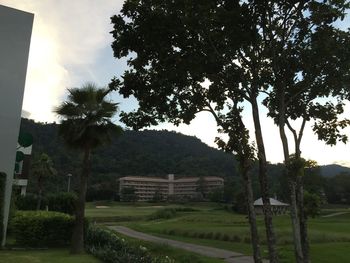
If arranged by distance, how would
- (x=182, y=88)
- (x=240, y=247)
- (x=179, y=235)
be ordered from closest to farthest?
(x=182, y=88) → (x=240, y=247) → (x=179, y=235)

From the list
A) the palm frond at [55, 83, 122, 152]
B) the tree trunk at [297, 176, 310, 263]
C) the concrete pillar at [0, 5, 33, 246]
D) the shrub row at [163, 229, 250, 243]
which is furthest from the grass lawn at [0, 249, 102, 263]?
the shrub row at [163, 229, 250, 243]

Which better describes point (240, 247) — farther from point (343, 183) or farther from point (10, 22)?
point (343, 183)

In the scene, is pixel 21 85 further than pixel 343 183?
No

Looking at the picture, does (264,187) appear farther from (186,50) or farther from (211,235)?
(211,235)

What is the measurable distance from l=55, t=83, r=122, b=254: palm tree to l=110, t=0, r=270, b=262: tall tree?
9044 millimetres

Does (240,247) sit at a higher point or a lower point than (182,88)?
lower

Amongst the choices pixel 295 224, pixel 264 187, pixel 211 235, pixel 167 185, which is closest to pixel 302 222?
pixel 295 224

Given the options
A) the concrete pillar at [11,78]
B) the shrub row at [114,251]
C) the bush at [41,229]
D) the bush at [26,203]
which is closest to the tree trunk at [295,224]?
the shrub row at [114,251]

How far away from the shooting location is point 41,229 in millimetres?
23828

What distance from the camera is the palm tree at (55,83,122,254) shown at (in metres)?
22.1

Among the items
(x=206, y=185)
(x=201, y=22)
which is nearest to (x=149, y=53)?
(x=201, y=22)

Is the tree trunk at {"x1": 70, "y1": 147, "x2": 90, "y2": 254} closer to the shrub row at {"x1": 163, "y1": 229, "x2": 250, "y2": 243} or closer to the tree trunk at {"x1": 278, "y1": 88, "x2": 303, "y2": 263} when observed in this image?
the tree trunk at {"x1": 278, "y1": 88, "x2": 303, "y2": 263}

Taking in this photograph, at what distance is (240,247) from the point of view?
2741 centimetres

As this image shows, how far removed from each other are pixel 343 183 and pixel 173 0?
413ft
